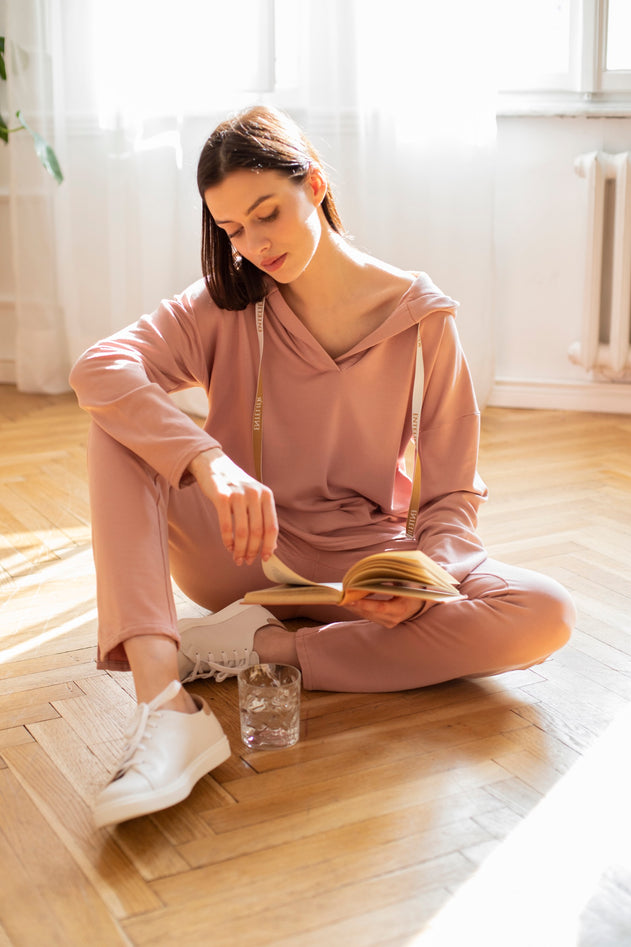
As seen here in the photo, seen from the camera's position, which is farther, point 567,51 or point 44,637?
point 567,51

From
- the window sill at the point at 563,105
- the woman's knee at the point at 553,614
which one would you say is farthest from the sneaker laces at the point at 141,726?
the window sill at the point at 563,105

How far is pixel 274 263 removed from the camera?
54.8 inches

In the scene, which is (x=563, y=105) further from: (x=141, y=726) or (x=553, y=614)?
(x=141, y=726)

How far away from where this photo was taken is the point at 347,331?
153 centimetres

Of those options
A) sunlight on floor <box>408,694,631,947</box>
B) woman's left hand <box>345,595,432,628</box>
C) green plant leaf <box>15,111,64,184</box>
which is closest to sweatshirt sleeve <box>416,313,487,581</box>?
woman's left hand <box>345,595,432,628</box>

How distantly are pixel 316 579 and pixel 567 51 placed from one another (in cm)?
193

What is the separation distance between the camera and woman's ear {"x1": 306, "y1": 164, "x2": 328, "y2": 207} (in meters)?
1.42

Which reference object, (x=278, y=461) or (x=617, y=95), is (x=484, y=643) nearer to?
(x=278, y=461)

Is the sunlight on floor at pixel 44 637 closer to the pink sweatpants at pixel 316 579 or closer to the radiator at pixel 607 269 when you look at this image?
the pink sweatpants at pixel 316 579

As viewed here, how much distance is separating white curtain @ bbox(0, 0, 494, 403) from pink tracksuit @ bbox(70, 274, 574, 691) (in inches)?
55.6

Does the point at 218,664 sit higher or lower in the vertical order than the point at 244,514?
lower

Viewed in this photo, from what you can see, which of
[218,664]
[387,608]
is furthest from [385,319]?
[218,664]

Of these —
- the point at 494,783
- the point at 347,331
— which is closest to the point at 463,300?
the point at 347,331

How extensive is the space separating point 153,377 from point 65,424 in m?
1.49
